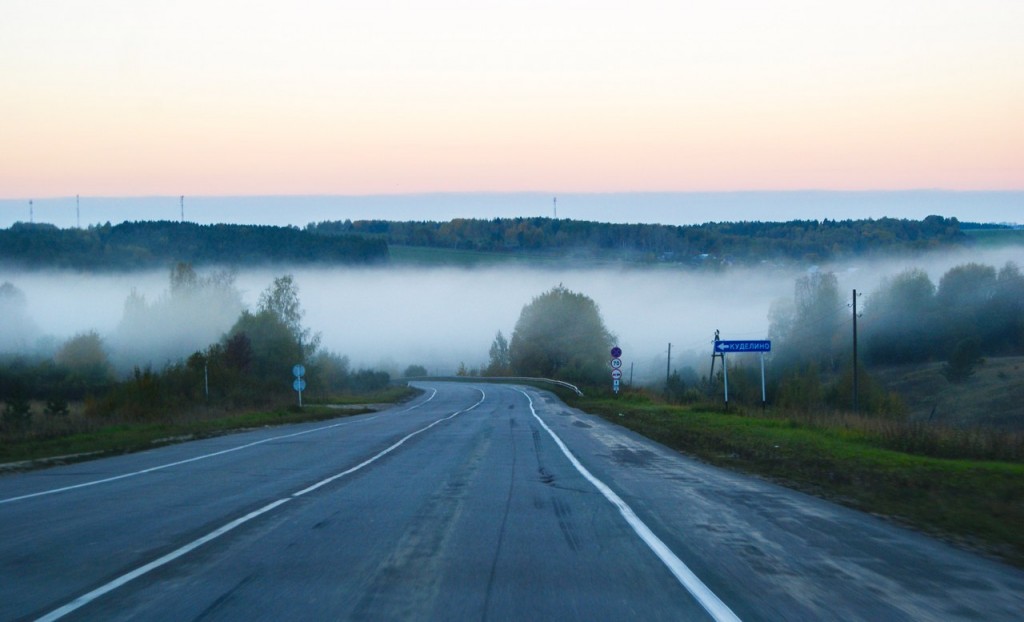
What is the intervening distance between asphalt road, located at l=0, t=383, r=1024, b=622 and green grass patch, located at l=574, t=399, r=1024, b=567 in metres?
0.80

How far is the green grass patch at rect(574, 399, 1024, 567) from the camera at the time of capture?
1150 cm

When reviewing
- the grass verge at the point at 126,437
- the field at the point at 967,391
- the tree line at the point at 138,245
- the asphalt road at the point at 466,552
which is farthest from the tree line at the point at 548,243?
the asphalt road at the point at 466,552

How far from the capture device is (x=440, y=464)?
63.1 feet

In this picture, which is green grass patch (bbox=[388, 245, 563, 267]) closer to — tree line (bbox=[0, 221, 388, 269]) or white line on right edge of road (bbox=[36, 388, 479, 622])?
tree line (bbox=[0, 221, 388, 269])

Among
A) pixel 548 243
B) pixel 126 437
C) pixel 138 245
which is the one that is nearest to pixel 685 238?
pixel 548 243

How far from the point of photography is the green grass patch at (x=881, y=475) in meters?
11.5

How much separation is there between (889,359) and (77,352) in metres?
71.2

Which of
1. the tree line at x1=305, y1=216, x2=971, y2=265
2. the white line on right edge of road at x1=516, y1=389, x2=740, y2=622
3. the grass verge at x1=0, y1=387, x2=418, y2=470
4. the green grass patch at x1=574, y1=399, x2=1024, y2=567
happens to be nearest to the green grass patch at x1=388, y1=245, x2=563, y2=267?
the tree line at x1=305, y1=216, x2=971, y2=265

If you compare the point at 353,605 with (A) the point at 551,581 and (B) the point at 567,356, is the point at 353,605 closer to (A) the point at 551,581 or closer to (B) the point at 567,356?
(A) the point at 551,581

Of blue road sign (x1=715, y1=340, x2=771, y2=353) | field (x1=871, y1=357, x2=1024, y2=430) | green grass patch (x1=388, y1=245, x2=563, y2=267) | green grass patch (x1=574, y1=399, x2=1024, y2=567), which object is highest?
green grass patch (x1=388, y1=245, x2=563, y2=267)

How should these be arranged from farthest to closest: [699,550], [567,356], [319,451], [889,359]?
[567,356]
[889,359]
[319,451]
[699,550]

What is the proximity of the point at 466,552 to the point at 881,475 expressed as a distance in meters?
9.79

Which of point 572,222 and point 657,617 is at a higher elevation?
point 572,222

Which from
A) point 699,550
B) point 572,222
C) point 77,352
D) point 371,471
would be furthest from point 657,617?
point 572,222
